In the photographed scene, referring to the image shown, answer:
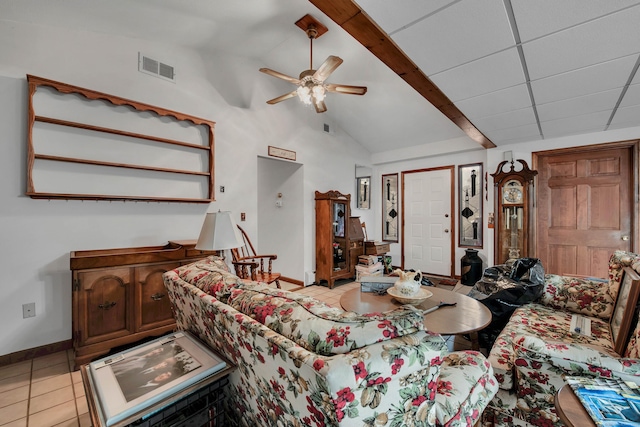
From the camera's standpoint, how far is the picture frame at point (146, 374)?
2.84ft

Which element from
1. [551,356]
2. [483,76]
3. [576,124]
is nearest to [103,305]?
[551,356]

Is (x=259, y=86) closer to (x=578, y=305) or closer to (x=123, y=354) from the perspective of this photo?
(x=123, y=354)

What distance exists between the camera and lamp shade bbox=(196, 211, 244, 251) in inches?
85.5

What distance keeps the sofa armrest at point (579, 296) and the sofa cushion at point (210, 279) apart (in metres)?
2.70

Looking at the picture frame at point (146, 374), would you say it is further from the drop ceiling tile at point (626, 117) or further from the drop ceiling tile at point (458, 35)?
the drop ceiling tile at point (626, 117)

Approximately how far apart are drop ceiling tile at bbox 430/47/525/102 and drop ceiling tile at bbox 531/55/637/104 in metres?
0.27

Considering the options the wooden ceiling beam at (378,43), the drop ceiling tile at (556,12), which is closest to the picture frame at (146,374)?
the wooden ceiling beam at (378,43)

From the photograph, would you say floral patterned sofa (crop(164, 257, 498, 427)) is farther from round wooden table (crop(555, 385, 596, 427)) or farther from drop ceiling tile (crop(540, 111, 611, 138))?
drop ceiling tile (crop(540, 111, 611, 138))

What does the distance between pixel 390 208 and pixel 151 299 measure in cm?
461

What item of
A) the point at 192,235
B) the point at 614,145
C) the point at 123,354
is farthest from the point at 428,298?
the point at 614,145

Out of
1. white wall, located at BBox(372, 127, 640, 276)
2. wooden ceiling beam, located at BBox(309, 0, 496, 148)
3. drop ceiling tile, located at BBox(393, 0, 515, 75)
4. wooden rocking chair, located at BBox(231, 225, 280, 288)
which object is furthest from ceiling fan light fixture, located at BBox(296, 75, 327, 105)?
white wall, located at BBox(372, 127, 640, 276)

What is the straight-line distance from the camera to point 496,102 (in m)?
2.58

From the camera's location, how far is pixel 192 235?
10.4ft

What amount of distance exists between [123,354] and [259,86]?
11.9 feet
